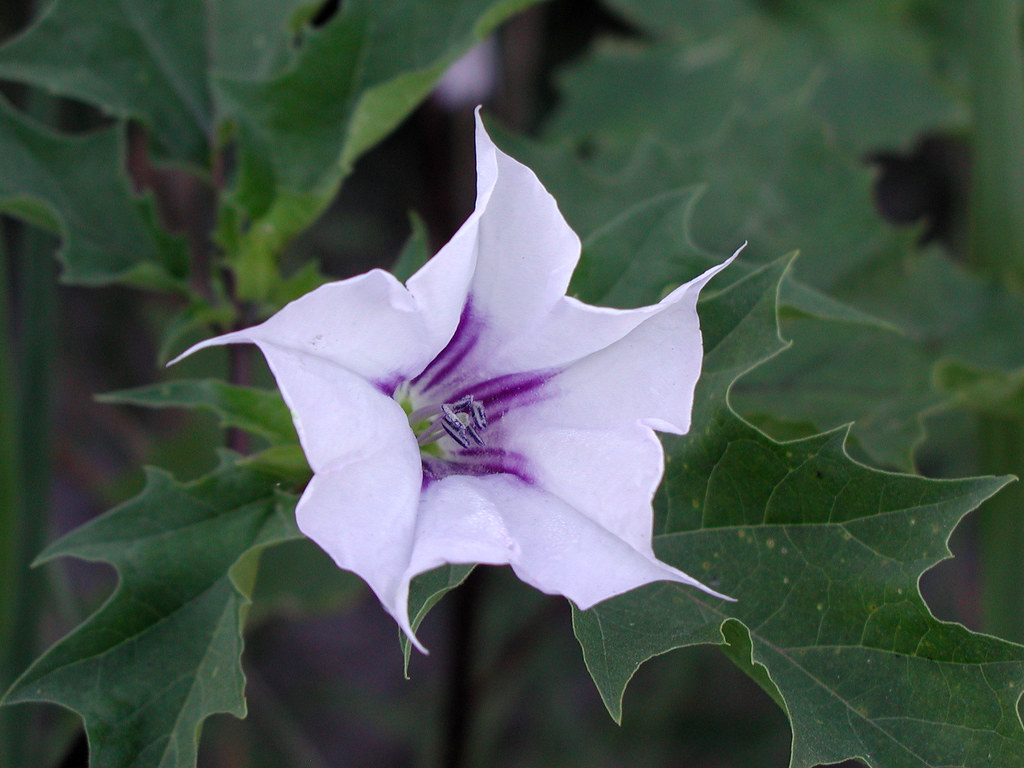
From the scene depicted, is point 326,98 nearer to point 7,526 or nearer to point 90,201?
point 90,201

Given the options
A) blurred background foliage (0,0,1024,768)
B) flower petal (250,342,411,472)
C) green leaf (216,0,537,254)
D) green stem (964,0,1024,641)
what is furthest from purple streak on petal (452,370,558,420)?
green stem (964,0,1024,641)

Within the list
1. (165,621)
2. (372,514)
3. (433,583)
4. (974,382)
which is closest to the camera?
(372,514)

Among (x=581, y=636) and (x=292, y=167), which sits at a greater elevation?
(x=292, y=167)

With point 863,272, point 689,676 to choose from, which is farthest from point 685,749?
point 863,272

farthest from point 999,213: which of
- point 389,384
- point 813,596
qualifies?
point 389,384

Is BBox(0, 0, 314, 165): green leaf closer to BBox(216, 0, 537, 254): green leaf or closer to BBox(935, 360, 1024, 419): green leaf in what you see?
BBox(216, 0, 537, 254): green leaf

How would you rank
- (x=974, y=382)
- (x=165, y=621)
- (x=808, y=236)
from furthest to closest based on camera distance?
(x=808, y=236), (x=974, y=382), (x=165, y=621)

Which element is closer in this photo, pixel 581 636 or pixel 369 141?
pixel 581 636

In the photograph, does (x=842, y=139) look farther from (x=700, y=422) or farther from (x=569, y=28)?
(x=700, y=422)
